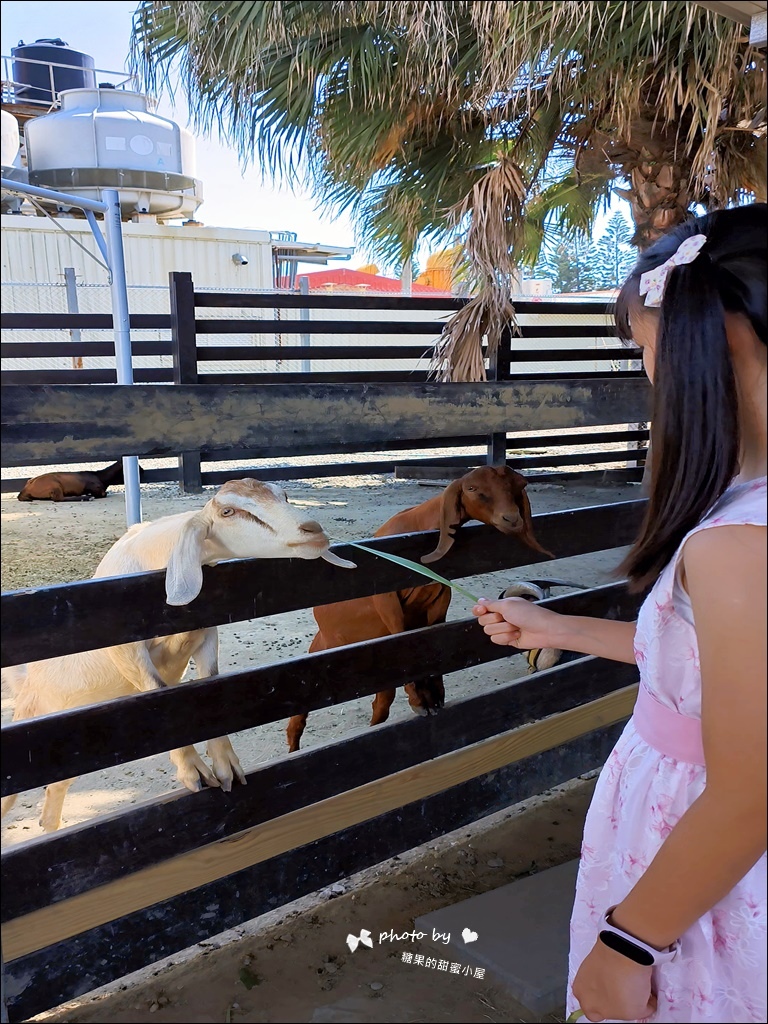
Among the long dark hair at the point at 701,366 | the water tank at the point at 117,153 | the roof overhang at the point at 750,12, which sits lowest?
the long dark hair at the point at 701,366

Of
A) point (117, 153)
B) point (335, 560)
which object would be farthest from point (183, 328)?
point (335, 560)

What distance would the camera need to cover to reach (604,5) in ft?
13.3

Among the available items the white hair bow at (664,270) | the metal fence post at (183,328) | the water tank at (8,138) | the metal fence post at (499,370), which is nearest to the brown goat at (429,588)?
the white hair bow at (664,270)

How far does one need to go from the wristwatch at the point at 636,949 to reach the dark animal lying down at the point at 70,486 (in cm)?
424

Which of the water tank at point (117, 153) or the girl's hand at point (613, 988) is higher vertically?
the water tank at point (117, 153)

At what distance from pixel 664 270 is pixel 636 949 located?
0.73m

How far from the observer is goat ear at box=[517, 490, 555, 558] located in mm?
1969

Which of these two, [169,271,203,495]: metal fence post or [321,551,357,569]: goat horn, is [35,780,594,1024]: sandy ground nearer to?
[321,551,357,569]: goat horn

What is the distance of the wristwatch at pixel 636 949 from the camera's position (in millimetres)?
838

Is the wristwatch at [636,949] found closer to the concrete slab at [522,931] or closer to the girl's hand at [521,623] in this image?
the girl's hand at [521,623]

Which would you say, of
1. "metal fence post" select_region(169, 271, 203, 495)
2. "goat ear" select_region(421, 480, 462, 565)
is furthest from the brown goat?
"metal fence post" select_region(169, 271, 203, 495)

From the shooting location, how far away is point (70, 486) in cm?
510

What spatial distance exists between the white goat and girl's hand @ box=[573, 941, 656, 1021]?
2.75 ft

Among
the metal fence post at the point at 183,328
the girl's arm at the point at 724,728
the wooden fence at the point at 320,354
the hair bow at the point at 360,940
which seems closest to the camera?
the girl's arm at the point at 724,728
